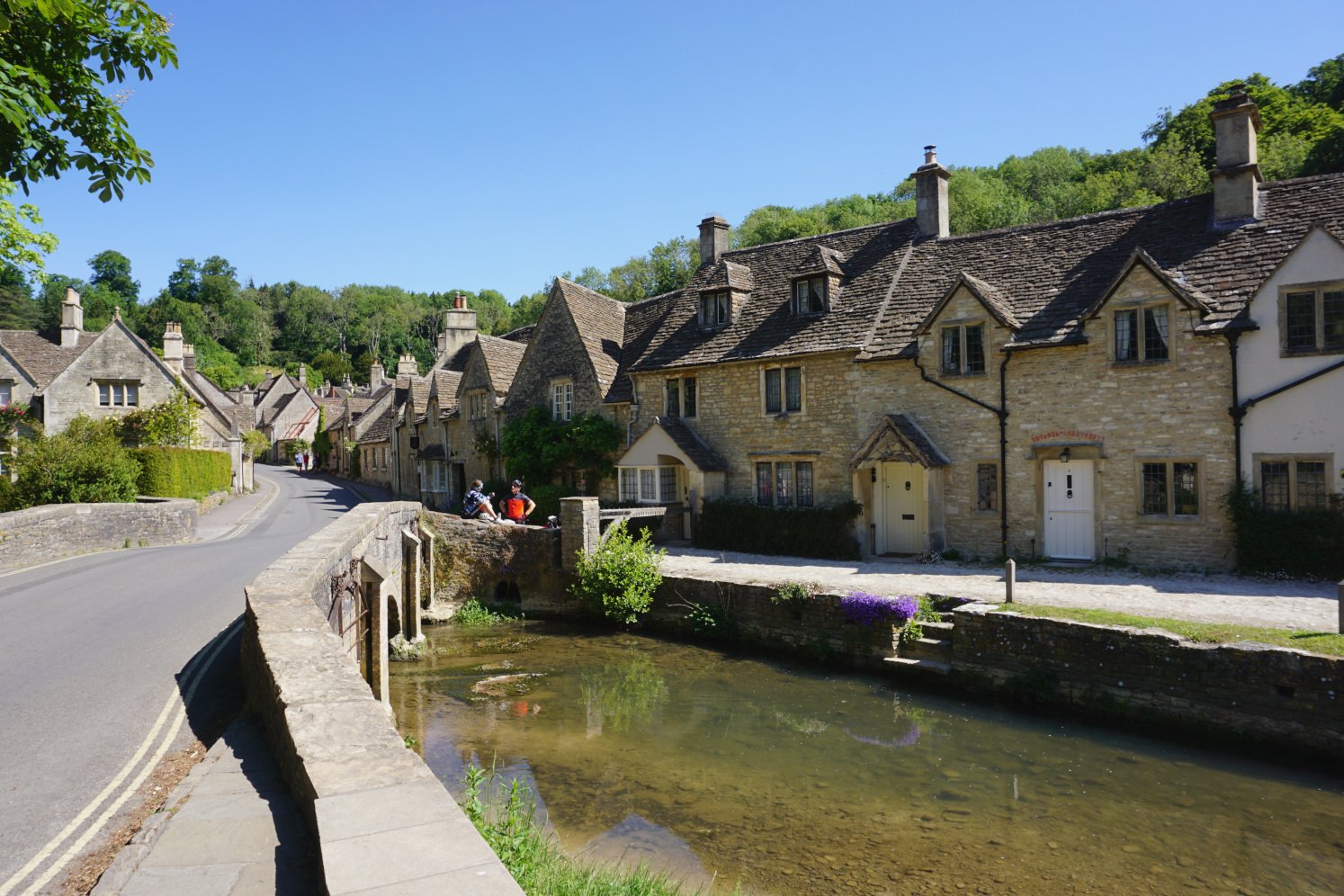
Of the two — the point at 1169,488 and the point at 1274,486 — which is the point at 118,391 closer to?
the point at 1169,488

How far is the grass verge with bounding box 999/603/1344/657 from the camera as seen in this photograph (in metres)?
11.1

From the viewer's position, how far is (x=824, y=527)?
72.7 feet

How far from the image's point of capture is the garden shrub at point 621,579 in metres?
19.3

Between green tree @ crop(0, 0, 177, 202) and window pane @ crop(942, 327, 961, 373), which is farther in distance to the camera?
window pane @ crop(942, 327, 961, 373)

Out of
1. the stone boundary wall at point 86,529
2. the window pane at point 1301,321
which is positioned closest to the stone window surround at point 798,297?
the window pane at point 1301,321

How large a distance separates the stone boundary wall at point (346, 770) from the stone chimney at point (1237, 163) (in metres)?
21.1

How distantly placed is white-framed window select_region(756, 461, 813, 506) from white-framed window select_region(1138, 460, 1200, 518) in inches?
335

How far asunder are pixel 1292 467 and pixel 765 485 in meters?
12.8

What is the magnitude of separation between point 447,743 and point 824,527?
41.6ft

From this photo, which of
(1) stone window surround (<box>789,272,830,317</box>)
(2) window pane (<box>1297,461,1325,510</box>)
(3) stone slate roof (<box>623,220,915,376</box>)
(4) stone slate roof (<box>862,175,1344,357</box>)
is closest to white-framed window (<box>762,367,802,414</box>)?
(3) stone slate roof (<box>623,220,915,376</box>)

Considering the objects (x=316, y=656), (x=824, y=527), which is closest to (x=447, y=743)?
(x=316, y=656)

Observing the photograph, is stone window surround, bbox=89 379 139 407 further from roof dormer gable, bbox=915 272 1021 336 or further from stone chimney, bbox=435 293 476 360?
roof dormer gable, bbox=915 272 1021 336

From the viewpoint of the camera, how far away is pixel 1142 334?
18172 mm

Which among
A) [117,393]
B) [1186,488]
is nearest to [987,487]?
[1186,488]
